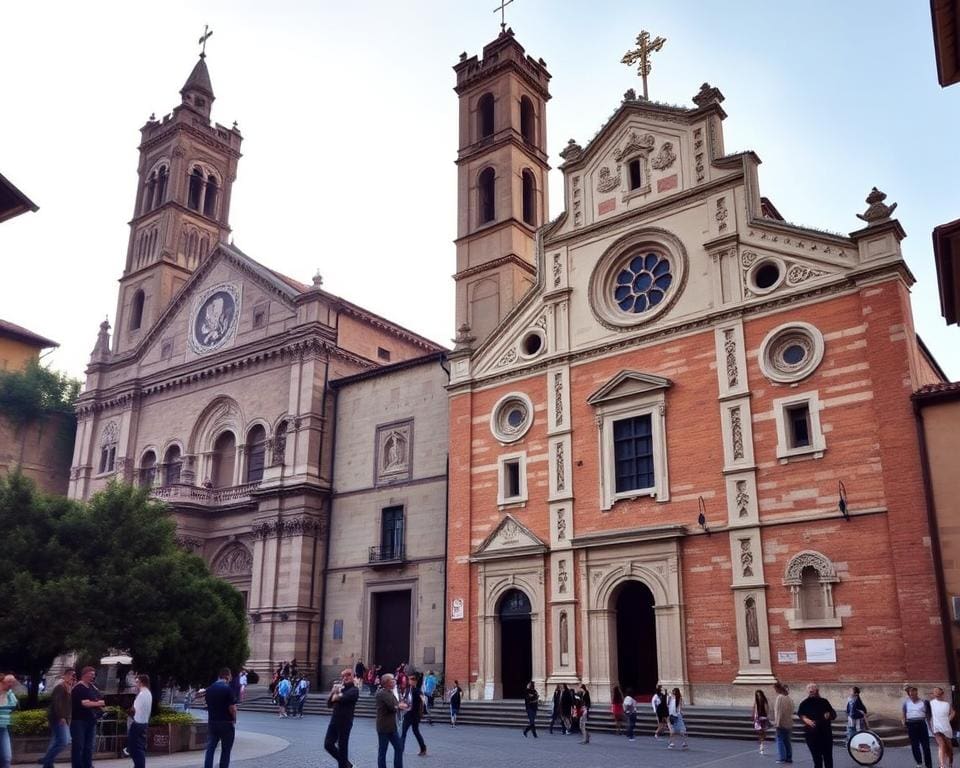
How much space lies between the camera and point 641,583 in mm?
29562

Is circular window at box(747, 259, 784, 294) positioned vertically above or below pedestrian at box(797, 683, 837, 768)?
above

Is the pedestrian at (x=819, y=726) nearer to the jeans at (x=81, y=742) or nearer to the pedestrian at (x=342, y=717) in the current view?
the pedestrian at (x=342, y=717)

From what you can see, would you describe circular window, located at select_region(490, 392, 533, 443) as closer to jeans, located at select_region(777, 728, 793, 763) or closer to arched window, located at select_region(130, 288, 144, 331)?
jeans, located at select_region(777, 728, 793, 763)

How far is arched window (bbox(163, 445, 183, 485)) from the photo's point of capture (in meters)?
48.0

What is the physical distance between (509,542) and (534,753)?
39.8 feet

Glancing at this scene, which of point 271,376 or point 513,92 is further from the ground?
point 513,92

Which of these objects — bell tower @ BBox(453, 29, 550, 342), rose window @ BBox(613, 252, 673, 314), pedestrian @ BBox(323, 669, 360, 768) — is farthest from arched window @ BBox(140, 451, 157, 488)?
pedestrian @ BBox(323, 669, 360, 768)

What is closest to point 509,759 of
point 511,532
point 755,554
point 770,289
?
point 755,554

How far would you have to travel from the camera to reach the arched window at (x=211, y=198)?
2293 inches

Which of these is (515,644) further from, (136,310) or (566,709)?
(136,310)

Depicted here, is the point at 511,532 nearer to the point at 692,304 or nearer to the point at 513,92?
the point at 692,304

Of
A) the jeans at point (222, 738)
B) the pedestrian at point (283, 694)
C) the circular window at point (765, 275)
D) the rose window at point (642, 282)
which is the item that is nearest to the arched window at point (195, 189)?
the pedestrian at point (283, 694)

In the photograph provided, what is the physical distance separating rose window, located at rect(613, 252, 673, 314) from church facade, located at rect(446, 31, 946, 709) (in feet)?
0.28

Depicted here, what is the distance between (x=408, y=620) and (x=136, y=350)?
24.5 meters
